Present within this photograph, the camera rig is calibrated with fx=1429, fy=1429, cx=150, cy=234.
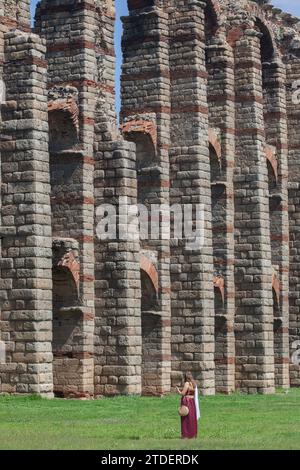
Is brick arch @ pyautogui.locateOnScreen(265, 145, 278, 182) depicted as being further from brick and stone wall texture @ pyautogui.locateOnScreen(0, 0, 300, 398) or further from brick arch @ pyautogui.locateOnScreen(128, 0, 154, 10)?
brick arch @ pyautogui.locateOnScreen(128, 0, 154, 10)

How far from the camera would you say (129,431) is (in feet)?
88.5

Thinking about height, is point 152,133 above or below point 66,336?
above

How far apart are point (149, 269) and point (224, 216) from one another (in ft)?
18.7

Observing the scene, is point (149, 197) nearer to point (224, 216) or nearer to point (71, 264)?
point (224, 216)

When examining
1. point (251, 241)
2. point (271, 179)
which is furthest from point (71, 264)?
point (271, 179)

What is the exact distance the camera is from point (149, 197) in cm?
4197

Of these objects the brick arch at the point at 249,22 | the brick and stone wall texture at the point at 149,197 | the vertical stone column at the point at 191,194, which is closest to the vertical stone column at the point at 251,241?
the brick and stone wall texture at the point at 149,197

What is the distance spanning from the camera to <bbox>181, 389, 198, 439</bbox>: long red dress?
2547 cm

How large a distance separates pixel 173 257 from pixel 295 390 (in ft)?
28.8

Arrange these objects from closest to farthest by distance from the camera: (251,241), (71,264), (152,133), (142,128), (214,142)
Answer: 1. (71,264)
2. (142,128)
3. (152,133)
4. (214,142)
5. (251,241)

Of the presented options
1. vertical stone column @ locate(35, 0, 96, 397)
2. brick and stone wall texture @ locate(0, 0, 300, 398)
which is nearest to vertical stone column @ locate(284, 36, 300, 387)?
brick and stone wall texture @ locate(0, 0, 300, 398)

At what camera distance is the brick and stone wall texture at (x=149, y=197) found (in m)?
34.4

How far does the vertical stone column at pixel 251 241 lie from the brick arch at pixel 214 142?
102cm

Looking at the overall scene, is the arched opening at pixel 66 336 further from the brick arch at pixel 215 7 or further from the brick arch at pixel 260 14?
the brick arch at pixel 260 14
